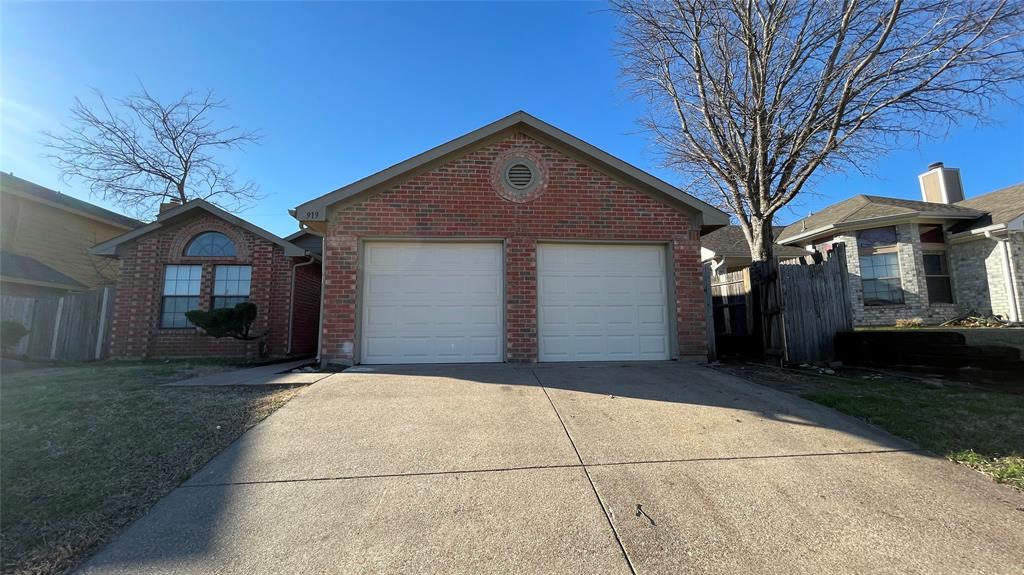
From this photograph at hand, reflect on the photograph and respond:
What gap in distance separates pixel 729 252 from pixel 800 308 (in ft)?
29.2

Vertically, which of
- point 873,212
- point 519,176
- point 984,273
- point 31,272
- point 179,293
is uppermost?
point 873,212

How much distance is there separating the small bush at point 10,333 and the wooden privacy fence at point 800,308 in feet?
47.7

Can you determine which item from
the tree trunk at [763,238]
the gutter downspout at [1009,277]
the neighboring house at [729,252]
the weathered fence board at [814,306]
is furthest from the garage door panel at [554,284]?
the gutter downspout at [1009,277]

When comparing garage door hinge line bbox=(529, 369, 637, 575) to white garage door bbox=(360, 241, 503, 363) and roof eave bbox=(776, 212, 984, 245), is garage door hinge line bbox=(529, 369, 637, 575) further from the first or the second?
roof eave bbox=(776, 212, 984, 245)

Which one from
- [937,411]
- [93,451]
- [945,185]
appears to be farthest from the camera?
[945,185]

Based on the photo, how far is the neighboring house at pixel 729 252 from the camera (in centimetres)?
1566

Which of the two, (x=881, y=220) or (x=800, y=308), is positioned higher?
(x=881, y=220)

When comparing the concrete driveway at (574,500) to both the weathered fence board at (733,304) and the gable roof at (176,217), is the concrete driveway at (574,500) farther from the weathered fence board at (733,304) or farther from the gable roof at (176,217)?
the gable roof at (176,217)

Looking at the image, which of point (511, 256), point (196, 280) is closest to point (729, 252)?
point (511, 256)

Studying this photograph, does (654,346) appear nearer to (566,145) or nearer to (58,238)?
(566,145)

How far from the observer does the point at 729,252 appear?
16031 mm

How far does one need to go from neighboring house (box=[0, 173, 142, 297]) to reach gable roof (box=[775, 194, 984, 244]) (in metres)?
24.7

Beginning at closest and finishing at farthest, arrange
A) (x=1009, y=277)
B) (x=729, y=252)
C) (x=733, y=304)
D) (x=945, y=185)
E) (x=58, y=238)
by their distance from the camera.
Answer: (x=733, y=304)
(x=1009, y=277)
(x=58, y=238)
(x=729, y=252)
(x=945, y=185)

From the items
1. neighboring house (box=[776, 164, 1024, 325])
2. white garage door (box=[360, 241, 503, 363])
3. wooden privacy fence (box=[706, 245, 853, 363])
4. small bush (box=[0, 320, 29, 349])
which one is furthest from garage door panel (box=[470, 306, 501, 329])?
neighboring house (box=[776, 164, 1024, 325])
